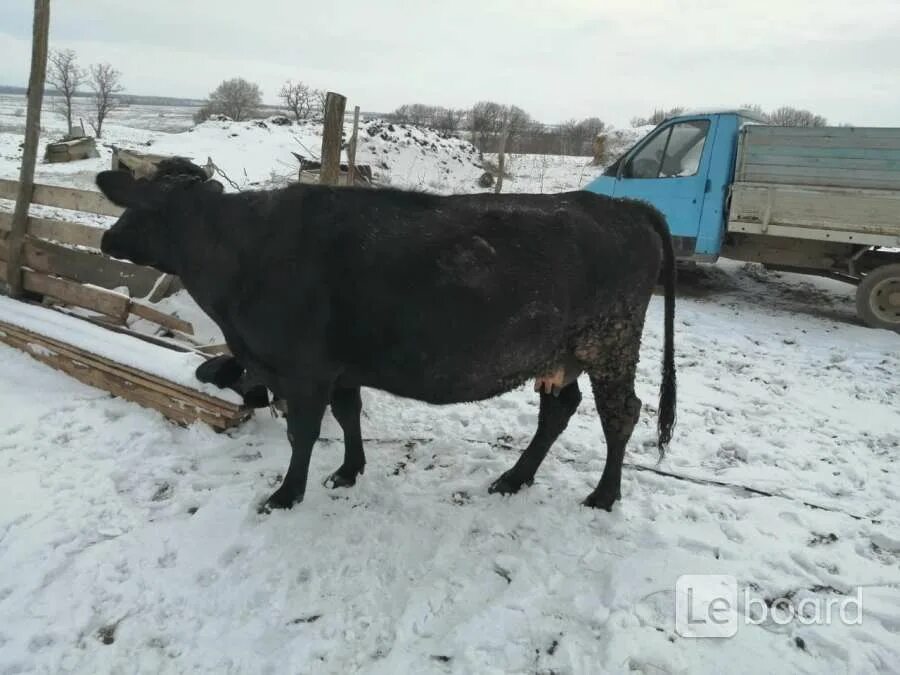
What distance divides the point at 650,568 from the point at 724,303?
6610 millimetres

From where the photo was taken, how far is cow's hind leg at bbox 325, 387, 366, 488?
369 centimetres

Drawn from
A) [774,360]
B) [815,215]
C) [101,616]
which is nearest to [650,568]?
[101,616]

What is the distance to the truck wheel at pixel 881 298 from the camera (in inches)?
293

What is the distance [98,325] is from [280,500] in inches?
115

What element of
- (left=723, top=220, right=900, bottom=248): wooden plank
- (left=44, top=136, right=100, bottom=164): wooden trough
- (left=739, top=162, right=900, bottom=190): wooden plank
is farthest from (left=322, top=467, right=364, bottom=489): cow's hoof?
(left=44, top=136, right=100, bottom=164): wooden trough

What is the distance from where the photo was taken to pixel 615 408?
3.64m

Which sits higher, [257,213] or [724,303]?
[257,213]

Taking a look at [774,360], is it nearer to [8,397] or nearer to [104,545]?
[104,545]

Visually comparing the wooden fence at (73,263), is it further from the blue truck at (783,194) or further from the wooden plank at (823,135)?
the wooden plank at (823,135)

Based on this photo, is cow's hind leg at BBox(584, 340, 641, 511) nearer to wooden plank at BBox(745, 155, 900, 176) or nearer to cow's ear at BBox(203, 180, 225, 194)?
cow's ear at BBox(203, 180, 225, 194)

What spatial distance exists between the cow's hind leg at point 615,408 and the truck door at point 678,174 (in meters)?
5.62

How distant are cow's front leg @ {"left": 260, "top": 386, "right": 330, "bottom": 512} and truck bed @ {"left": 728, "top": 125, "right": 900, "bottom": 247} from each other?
22.6 feet

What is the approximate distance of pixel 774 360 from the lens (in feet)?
20.9

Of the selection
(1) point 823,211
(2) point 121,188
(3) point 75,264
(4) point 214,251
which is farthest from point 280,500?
(1) point 823,211
